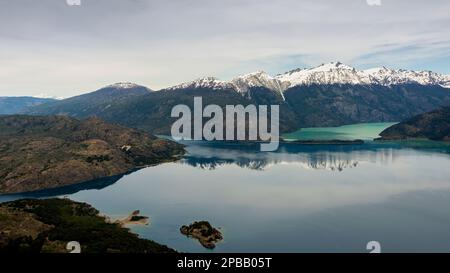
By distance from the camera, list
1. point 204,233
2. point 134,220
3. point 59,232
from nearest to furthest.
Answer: point 59,232, point 204,233, point 134,220

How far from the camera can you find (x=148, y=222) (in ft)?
595

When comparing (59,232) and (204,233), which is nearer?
(59,232)

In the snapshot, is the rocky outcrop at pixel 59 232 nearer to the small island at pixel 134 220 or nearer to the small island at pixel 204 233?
the small island at pixel 134 220

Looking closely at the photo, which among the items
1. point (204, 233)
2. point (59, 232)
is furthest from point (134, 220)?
point (204, 233)

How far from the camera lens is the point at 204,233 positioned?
158 meters

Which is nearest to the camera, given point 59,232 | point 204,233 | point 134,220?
point 59,232

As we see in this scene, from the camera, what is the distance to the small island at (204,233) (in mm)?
150775

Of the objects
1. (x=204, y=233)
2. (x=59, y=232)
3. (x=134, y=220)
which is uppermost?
(x=59, y=232)

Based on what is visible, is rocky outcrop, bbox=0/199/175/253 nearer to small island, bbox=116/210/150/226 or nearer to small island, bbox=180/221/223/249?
small island, bbox=116/210/150/226

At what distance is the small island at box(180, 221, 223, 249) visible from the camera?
151 meters

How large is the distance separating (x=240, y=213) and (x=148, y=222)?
41.9 meters

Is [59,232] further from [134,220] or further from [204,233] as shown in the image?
[204,233]
